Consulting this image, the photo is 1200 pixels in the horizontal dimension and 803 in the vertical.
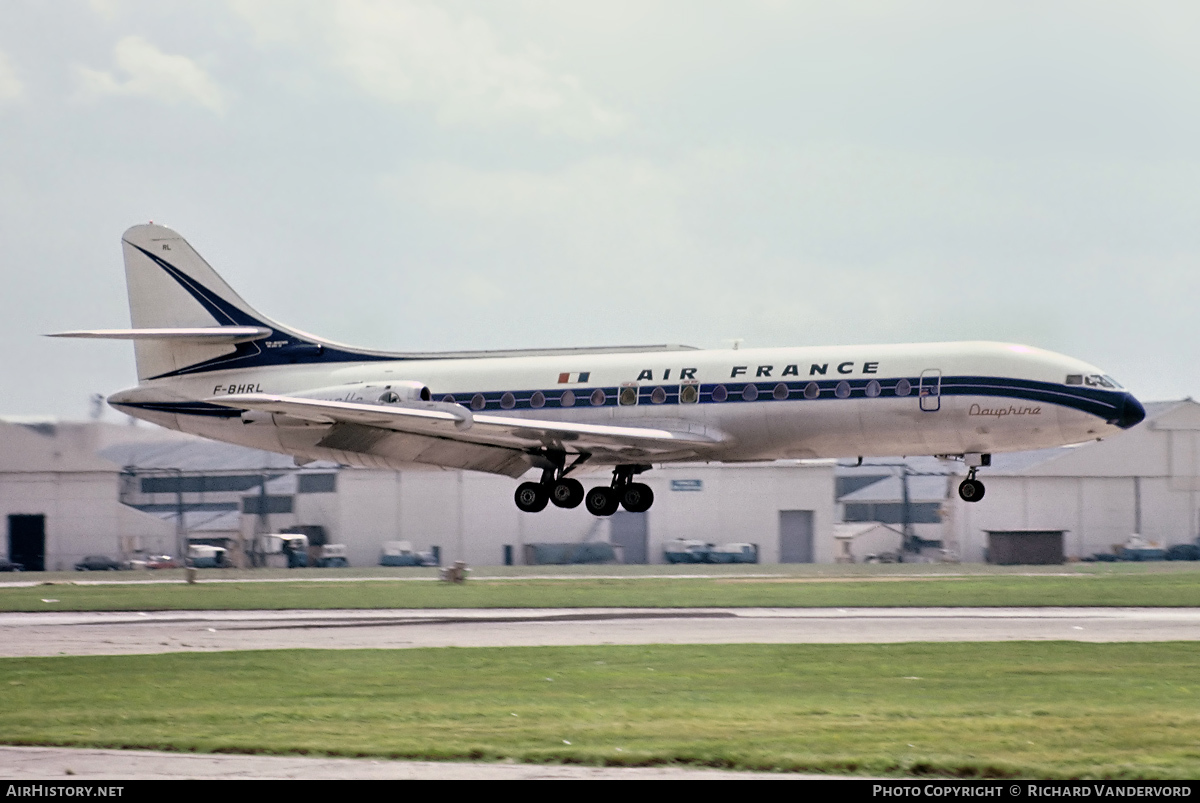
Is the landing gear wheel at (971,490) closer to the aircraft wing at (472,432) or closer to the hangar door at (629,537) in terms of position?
the aircraft wing at (472,432)

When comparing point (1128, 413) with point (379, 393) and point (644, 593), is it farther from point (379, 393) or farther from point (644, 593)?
point (379, 393)

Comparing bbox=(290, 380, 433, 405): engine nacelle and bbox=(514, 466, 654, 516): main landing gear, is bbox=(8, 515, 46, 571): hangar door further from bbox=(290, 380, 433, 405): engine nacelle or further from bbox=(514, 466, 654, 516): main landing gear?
bbox=(514, 466, 654, 516): main landing gear

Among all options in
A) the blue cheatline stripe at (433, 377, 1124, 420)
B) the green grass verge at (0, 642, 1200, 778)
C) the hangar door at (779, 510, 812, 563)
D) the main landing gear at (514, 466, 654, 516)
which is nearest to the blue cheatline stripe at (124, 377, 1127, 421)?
the blue cheatline stripe at (433, 377, 1124, 420)

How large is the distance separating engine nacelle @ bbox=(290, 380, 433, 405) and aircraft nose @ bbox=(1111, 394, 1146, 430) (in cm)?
1813

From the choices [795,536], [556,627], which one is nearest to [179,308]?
[556,627]

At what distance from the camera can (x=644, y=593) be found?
4981 cm

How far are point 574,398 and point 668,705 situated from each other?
20.7 meters

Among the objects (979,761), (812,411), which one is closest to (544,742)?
(979,761)

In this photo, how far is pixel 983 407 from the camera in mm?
37469

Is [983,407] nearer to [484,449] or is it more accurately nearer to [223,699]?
[484,449]

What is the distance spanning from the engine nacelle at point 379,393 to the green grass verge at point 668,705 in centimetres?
1301

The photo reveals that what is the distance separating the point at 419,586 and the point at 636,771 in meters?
40.8

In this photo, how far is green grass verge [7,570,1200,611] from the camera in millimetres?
45844

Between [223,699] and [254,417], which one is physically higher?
[254,417]
